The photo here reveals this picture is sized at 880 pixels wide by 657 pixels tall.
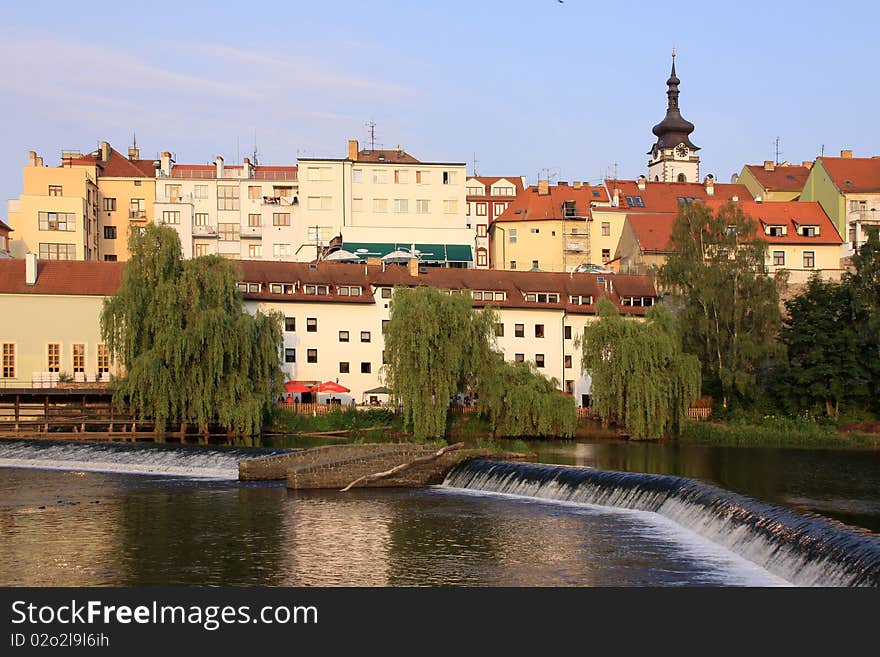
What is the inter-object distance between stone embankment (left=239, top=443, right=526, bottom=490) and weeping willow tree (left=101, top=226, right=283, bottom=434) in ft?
42.2

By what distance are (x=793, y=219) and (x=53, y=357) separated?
51824 millimetres

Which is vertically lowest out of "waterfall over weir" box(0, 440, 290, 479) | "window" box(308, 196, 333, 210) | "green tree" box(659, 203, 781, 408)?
"waterfall over weir" box(0, 440, 290, 479)

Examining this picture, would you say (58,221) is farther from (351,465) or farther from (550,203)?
(351,465)

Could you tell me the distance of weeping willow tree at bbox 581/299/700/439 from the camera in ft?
182

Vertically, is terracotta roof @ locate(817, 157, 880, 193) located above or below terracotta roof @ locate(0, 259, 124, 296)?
above

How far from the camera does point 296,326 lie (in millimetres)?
64750

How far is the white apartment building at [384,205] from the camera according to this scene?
283 ft

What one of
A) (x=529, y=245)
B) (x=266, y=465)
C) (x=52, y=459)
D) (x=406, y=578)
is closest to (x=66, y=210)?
(x=529, y=245)

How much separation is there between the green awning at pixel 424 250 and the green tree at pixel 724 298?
76.2ft

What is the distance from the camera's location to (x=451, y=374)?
54281 mm

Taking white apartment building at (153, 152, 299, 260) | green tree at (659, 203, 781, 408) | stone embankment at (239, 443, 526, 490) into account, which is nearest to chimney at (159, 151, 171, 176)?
white apartment building at (153, 152, 299, 260)

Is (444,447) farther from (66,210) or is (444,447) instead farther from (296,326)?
(66,210)

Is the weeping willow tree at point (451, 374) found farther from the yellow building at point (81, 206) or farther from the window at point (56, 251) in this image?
the window at point (56, 251)

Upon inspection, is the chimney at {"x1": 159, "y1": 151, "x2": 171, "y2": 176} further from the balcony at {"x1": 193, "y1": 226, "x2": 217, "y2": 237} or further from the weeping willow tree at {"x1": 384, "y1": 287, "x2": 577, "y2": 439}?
the weeping willow tree at {"x1": 384, "y1": 287, "x2": 577, "y2": 439}
